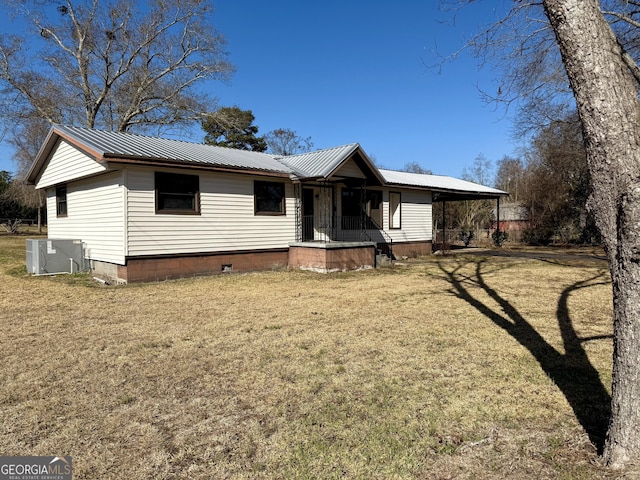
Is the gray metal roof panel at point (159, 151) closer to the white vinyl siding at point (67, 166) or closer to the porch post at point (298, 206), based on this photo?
the white vinyl siding at point (67, 166)

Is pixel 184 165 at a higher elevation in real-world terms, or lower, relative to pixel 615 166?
higher

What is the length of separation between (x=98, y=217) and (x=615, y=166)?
12.2 m

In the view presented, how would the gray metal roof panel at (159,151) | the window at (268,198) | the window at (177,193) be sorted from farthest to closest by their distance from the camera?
the window at (268,198) < the window at (177,193) < the gray metal roof panel at (159,151)

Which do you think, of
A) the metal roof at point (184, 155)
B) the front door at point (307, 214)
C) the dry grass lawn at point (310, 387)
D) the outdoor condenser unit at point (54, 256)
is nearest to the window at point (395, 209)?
the metal roof at point (184, 155)

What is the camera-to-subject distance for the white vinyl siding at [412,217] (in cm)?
1731

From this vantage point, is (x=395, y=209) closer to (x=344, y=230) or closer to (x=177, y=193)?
(x=344, y=230)

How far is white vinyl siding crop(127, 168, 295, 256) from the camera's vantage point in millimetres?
10219

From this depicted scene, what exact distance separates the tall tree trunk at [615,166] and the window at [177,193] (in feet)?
32.7

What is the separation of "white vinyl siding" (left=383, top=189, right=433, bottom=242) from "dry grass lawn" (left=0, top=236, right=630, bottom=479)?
9.61 metres

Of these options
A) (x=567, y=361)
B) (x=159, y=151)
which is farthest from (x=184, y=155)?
(x=567, y=361)

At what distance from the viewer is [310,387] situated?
12.4ft

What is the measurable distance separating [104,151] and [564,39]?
31.8 feet

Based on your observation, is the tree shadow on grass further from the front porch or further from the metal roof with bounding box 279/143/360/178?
the metal roof with bounding box 279/143/360/178

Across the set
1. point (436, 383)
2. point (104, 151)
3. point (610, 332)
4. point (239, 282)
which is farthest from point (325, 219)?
point (436, 383)
